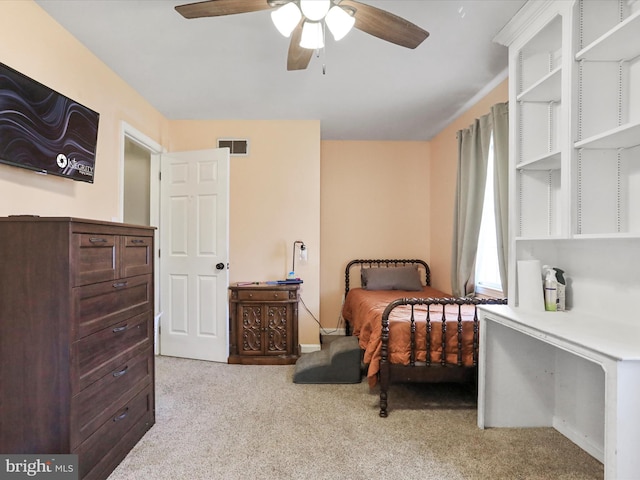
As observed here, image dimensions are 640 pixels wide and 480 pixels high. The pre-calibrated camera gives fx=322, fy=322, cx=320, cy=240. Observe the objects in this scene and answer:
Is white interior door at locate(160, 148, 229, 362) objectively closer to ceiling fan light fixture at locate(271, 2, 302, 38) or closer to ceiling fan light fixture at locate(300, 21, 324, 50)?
ceiling fan light fixture at locate(300, 21, 324, 50)

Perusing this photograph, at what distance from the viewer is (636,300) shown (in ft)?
5.00

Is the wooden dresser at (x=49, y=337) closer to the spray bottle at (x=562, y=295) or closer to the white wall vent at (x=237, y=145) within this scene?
the white wall vent at (x=237, y=145)

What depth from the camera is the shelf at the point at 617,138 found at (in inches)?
52.5

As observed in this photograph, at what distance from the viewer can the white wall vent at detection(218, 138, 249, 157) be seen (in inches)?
143

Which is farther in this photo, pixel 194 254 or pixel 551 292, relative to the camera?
pixel 194 254

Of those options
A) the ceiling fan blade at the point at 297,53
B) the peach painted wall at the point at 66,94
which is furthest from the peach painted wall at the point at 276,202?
the ceiling fan blade at the point at 297,53

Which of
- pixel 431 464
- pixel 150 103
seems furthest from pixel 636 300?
pixel 150 103

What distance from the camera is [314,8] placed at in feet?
4.85

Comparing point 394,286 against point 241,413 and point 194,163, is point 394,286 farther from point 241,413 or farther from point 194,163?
point 194,163

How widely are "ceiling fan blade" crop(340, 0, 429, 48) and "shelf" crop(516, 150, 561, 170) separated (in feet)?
3.05

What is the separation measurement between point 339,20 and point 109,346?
1979 mm

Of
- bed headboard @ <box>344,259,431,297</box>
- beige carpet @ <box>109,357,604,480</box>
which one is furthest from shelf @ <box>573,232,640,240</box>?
bed headboard @ <box>344,259,431,297</box>

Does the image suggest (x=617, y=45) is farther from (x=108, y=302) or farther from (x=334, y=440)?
(x=108, y=302)

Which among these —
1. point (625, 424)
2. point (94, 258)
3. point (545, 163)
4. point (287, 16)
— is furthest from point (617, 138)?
point (94, 258)
